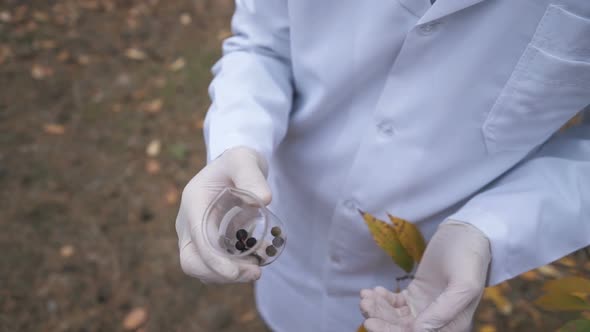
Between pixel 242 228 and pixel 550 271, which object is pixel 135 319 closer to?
pixel 242 228

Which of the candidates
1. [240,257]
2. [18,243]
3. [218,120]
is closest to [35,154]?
[18,243]

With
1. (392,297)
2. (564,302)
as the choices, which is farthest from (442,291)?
(564,302)

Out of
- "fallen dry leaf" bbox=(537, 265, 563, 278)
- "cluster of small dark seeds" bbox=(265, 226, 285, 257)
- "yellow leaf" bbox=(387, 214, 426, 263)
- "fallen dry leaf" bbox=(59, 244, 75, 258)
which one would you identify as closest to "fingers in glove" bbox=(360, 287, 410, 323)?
"yellow leaf" bbox=(387, 214, 426, 263)

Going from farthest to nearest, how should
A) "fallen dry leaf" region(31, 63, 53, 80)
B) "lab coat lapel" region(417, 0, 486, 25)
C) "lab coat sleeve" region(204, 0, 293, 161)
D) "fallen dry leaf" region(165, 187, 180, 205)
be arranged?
"fallen dry leaf" region(31, 63, 53, 80)
"fallen dry leaf" region(165, 187, 180, 205)
"lab coat sleeve" region(204, 0, 293, 161)
"lab coat lapel" region(417, 0, 486, 25)

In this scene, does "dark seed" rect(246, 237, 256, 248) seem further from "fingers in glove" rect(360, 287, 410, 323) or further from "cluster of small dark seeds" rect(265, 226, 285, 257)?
"fingers in glove" rect(360, 287, 410, 323)

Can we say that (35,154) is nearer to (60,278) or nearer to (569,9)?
(60,278)
